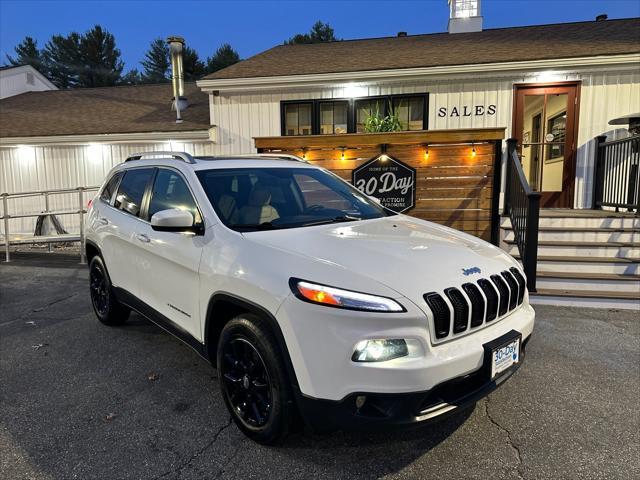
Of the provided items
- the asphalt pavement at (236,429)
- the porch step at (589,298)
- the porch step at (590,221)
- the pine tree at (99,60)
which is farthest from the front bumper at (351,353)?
the pine tree at (99,60)

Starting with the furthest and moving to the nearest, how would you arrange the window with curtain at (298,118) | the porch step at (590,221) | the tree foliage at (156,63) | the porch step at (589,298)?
the tree foliage at (156,63), the window with curtain at (298,118), the porch step at (590,221), the porch step at (589,298)

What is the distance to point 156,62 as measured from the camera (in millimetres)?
44812

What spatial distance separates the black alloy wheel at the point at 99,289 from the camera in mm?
4538

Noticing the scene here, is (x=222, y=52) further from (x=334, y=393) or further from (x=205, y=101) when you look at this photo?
(x=334, y=393)

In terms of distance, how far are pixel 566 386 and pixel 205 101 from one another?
12.3 meters

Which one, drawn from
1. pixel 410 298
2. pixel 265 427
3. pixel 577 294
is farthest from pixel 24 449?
pixel 577 294

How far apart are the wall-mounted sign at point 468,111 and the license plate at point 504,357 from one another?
7.64m

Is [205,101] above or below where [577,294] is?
above

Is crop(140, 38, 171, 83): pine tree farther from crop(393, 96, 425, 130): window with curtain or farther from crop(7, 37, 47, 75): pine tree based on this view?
crop(393, 96, 425, 130): window with curtain

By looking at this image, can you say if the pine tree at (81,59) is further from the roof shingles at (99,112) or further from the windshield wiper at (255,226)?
the windshield wiper at (255,226)

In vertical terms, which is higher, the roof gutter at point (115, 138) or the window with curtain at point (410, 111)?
the window with curtain at point (410, 111)

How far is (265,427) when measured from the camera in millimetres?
2457

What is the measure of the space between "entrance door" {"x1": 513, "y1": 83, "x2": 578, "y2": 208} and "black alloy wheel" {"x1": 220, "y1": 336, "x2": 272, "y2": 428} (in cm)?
806

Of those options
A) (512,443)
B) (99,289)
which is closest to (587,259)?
(512,443)
